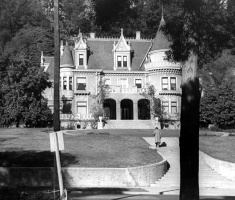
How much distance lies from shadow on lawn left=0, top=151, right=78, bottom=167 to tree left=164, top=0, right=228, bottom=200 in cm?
1255

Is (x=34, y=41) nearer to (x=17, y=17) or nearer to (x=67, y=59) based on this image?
(x=17, y=17)

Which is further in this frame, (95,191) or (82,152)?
(82,152)

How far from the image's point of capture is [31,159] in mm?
24766

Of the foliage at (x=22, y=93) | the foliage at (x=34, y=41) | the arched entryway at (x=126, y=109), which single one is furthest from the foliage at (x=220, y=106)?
the foliage at (x=34, y=41)

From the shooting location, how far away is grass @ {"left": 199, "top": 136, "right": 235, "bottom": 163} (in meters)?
27.5

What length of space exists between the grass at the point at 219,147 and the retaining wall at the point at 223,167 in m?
0.70

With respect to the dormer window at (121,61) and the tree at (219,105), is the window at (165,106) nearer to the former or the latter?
the tree at (219,105)

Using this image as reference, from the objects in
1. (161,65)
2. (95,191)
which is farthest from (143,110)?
(95,191)

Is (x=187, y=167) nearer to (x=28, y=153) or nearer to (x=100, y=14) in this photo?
Result: (x=100, y=14)

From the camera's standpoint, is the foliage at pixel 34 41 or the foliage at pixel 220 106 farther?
the foliage at pixel 34 41

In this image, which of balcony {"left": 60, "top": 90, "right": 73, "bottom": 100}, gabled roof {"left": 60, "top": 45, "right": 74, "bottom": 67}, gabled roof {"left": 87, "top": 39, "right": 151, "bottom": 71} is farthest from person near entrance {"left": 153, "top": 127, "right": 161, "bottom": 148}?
gabled roof {"left": 87, "top": 39, "right": 151, "bottom": 71}

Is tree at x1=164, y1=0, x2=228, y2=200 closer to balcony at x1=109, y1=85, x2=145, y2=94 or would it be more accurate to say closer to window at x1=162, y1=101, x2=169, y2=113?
window at x1=162, y1=101, x2=169, y2=113

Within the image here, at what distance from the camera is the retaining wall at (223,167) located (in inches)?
963

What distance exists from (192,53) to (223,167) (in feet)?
47.2
